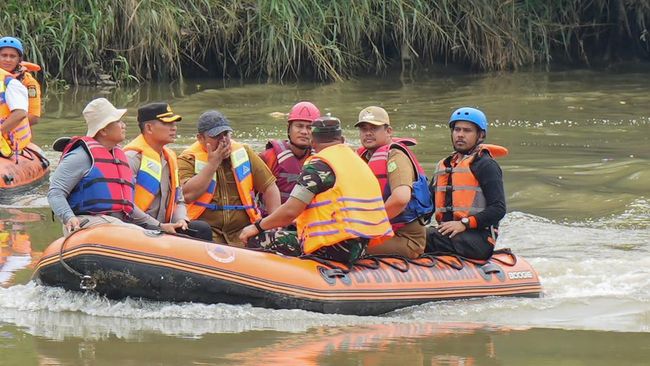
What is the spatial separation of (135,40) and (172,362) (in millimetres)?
10081

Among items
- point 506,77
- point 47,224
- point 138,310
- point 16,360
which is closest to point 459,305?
point 138,310

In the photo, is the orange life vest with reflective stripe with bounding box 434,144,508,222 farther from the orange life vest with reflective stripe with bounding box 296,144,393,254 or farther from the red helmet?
the red helmet

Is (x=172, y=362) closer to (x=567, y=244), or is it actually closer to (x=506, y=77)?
(x=567, y=244)

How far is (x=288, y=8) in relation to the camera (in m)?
15.1

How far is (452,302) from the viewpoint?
21.4 ft

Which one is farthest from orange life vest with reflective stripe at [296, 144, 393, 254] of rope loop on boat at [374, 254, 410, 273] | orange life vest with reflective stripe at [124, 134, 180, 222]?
orange life vest with reflective stripe at [124, 134, 180, 222]

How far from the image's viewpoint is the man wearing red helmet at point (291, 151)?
276 inches

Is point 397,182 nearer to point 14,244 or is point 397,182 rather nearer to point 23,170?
point 14,244

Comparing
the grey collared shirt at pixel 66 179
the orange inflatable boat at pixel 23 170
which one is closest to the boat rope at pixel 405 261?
the grey collared shirt at pixel 66 179

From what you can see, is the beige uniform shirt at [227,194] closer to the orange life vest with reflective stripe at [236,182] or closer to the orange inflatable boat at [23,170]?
the orange life vest with reflective stripe at [236,182]

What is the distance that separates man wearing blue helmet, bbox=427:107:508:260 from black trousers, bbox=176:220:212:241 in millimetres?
1288

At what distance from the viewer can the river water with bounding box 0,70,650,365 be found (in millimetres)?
5383

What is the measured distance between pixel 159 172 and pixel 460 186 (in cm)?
162

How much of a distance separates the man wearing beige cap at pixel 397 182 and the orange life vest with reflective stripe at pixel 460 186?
5.5 inches
